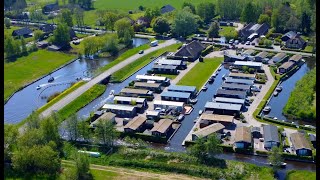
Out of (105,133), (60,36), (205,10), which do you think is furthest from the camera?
(205,10)

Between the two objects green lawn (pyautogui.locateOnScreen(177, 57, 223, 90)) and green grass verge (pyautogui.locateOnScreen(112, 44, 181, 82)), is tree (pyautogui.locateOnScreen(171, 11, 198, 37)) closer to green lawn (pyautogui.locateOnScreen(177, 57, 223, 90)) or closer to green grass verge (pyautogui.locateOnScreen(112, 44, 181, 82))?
green grass verge (pyautogui.locateOnScreen(112, 44, 181, 82))

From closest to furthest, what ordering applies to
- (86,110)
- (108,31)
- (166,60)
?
(86,110), (166,60), (108,31)

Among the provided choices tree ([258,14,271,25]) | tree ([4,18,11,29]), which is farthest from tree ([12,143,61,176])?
tree ([258,14,271,25])

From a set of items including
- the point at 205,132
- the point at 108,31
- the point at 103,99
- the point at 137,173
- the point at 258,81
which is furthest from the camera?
the point at 108,31

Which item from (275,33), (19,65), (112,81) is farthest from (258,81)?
(19,65)

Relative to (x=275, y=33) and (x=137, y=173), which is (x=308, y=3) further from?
(x=137, y=173)

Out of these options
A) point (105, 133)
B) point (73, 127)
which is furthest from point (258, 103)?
point (73, 127)

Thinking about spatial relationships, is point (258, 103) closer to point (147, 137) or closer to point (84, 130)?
point (147, 137)

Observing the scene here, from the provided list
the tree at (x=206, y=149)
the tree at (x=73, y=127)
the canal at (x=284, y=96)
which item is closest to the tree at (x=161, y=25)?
the canal at (x=284, y=96)
